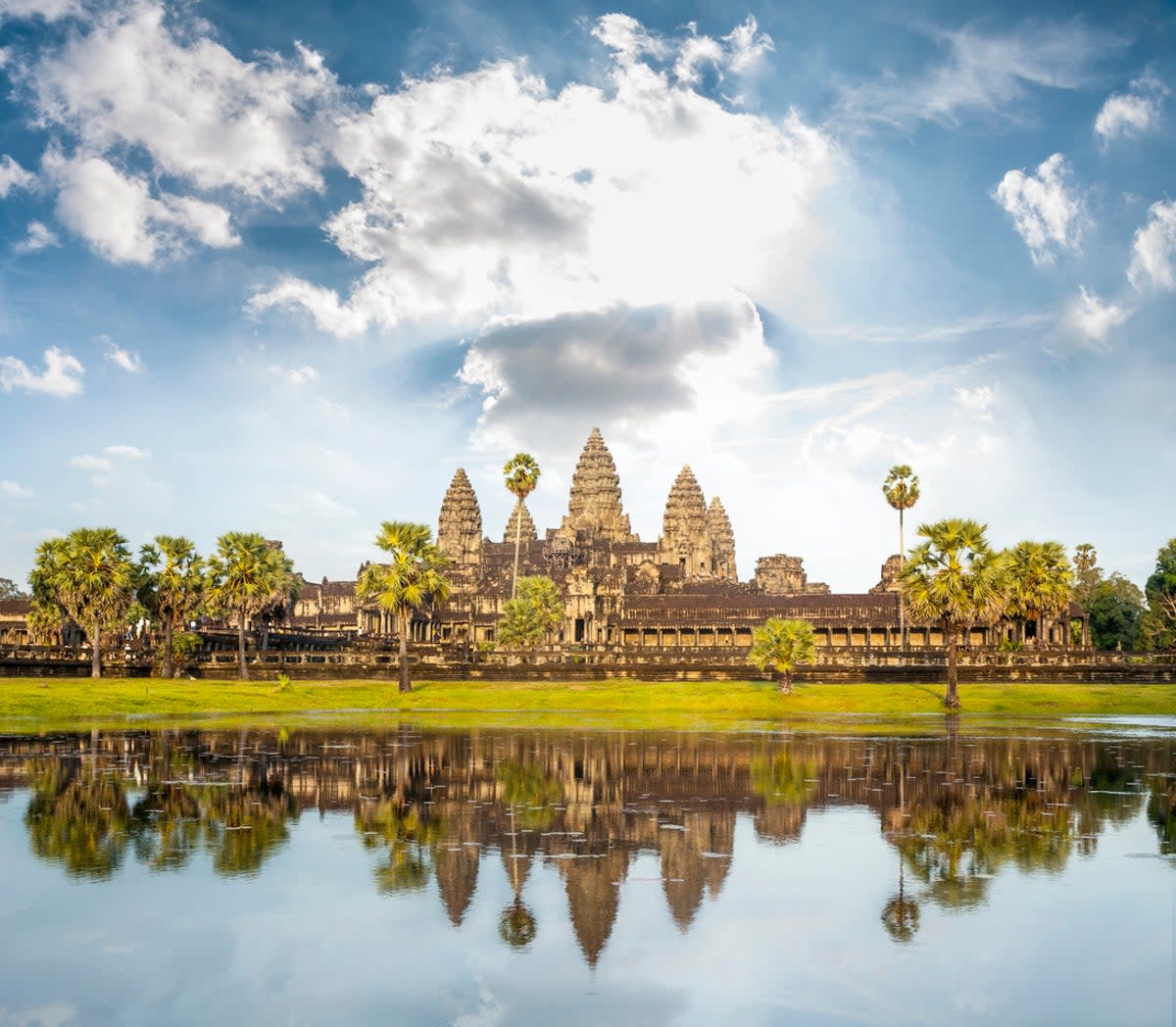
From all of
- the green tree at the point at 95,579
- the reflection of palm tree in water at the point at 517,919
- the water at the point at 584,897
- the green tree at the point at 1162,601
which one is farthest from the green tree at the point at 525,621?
the reflection of palm tree in water at the point at 517,919

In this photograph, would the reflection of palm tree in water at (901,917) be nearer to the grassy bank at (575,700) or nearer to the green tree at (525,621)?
the grassy bank at (575,700)

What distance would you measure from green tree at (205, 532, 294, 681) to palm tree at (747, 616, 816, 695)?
1450 inches

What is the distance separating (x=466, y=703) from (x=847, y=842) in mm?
49304

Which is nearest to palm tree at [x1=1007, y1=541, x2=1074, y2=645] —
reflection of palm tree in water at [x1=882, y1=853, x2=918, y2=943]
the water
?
the water

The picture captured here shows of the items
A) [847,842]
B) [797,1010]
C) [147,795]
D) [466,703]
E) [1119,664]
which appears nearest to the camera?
[797,1010]

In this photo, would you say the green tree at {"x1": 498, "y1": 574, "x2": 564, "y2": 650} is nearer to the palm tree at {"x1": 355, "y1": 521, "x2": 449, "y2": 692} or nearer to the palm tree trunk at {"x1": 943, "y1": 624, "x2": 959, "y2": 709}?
the palm tree at {"x1": 355, "y1": 521, "x2": 449, "y2": 692}

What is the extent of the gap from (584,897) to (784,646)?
2165 inches

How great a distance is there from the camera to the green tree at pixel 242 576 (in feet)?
286

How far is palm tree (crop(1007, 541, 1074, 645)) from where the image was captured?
8994 cm

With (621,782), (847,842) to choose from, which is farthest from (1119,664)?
(847,842)

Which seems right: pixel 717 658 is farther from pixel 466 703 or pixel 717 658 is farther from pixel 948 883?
pixel 948 883

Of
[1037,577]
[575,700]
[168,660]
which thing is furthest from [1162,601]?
[168,660]

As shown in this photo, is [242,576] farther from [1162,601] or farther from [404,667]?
[1162,601]

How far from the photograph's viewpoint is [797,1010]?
493 inches
